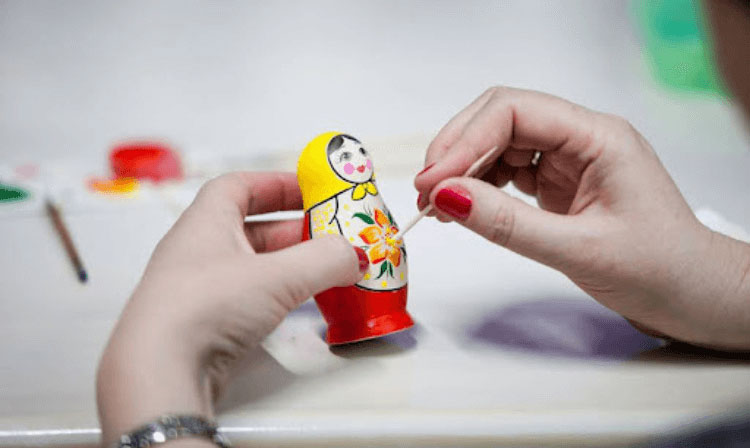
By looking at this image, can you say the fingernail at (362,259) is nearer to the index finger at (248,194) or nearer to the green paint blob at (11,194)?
the index finger at (248,194)

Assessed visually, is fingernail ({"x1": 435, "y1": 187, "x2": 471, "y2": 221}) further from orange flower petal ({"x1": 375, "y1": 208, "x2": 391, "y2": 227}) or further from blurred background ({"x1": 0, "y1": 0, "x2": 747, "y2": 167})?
blurred background ({"x1": 0, "y1": 0, "x2": 747, "y2": 167})

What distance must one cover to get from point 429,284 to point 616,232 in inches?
15.2

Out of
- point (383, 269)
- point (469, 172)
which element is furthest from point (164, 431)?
point (469, 172)

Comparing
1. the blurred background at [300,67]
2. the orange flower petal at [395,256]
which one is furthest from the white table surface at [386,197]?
the orange flower petal at [395,256]

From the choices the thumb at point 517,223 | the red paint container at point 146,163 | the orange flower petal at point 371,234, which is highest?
the thumb at point 517,223

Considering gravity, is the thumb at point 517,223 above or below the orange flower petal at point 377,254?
above

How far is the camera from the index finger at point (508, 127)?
33.0 inches

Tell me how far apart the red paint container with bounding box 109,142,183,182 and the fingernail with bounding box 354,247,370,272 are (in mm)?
746

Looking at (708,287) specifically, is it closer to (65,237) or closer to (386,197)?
(386,197)

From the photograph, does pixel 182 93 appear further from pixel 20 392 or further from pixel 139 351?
pixel 139 351

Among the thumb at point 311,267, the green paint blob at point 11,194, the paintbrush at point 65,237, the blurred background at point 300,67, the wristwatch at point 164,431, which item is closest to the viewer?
the wristwatch at point 164,431

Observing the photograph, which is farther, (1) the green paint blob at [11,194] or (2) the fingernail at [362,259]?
(1) the green paint blob at [11,194]

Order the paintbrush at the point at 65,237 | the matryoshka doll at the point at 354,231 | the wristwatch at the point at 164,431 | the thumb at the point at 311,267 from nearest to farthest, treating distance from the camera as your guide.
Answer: the wristwatch at the point at 164,431 < the thumb at the point at 311,267 < the matryoshka doll at the point at 354,231 < the paintbrush at the point at 65,237

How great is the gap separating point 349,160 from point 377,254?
0.11m
